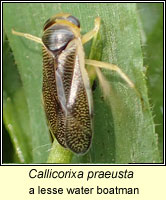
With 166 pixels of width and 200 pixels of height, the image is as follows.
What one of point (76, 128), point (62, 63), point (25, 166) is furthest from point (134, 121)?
point (25, 166)

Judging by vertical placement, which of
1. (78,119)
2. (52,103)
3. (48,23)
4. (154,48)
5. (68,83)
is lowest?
(78,119)

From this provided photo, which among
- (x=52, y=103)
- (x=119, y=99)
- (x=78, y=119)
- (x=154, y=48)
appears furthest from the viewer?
(x=154, y=48)

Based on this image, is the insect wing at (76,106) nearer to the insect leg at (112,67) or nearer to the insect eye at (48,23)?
the insect leg at (112,67)

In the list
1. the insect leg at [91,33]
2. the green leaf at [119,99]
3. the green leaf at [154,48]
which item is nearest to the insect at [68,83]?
the insect leg at [91,33]

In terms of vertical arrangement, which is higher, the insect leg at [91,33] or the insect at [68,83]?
the insect leg at [91,33]

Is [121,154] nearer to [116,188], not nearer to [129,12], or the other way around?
[116,188]

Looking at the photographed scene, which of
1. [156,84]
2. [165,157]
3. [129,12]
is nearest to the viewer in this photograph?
[129,12]

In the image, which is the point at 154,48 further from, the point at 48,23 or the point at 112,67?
the point at 48,23

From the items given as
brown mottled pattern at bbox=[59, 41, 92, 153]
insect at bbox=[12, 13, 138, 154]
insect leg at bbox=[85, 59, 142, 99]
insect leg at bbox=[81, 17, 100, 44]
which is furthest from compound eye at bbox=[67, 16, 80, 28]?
brown mottled pattern at bbox=[59, 41, 92, 153]

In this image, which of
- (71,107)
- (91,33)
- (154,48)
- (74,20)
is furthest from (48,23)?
(154,48)
